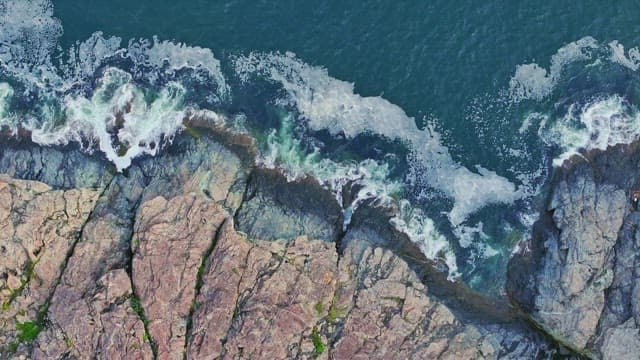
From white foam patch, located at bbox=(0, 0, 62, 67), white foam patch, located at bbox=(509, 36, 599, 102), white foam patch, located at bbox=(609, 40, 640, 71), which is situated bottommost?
white foam patch, located at bbox=(0, 0, 62, 67)

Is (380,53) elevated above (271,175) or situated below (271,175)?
above

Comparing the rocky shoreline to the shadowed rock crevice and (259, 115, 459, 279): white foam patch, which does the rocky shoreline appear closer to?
the shadowed rock crevice

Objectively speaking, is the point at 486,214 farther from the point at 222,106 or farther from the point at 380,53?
the point at 222,106

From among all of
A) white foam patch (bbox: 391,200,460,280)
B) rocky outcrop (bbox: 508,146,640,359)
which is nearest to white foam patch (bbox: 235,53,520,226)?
white foam patch (bbox: 391,200,460,280)

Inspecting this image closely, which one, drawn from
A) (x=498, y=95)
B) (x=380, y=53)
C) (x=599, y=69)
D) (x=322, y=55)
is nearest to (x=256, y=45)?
(x=322, y=55)

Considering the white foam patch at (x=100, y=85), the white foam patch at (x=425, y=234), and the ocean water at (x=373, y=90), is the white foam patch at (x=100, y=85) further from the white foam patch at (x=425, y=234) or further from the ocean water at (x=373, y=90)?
the white foam patch at (x=425, y=234)

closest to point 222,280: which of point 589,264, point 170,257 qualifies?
point 170,257

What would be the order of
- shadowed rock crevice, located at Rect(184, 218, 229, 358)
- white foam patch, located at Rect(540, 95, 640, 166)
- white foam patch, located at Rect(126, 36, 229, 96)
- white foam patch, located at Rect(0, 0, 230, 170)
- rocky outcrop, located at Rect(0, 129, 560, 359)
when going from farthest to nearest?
white foam patch, located at Rect(126, 36, 229, 96)
white foam patch, located at Rect(0, 0, 230, 170)
white foam patch, located at Rect(540, 95, 640, 166)
shadowed rock crevice, located at Rect(184, 218, 229, 358)
rocky outcrop, located at Rect(0, 129, 560, 359)
